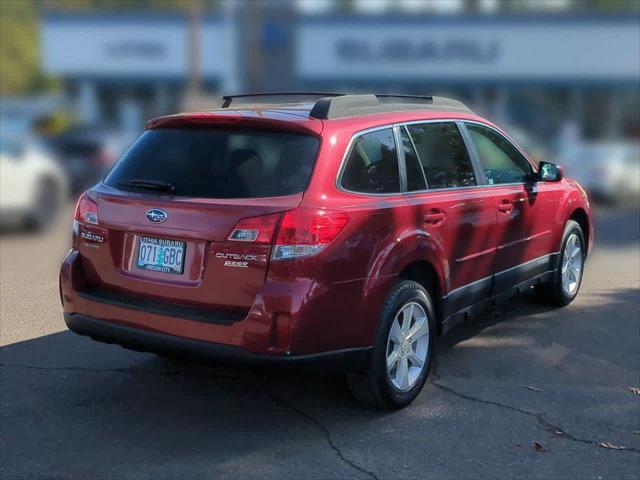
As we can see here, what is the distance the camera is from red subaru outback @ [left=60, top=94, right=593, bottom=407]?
398 cm

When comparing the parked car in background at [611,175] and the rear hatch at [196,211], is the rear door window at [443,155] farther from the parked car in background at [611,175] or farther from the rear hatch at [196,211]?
the parked car in background at [611,175]

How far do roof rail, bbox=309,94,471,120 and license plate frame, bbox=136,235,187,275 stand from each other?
3.43 feet

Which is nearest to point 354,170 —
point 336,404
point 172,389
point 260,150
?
point 260,150

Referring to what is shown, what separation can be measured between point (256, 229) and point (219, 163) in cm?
62

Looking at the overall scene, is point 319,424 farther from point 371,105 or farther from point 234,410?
point 371,105

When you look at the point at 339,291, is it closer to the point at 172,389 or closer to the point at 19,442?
the point at 172,389

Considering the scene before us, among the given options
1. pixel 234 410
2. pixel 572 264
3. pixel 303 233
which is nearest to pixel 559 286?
pixel 572 264

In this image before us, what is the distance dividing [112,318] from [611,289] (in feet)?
16.4

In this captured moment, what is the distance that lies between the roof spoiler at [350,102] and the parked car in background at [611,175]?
370 inches

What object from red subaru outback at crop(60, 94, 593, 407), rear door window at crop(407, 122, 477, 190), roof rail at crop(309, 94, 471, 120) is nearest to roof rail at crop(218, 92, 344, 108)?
red subaru outback at crop(60, 94, 593, 407)

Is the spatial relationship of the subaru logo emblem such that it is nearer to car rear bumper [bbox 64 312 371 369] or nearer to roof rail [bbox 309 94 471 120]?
car rear bumper [bbox 64 312 371 369]

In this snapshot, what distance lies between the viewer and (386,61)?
33.0m

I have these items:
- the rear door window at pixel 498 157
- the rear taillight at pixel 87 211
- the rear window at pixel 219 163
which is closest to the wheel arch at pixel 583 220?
the rear door window at pixel 498 157

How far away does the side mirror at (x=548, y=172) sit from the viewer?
6.28 meters
